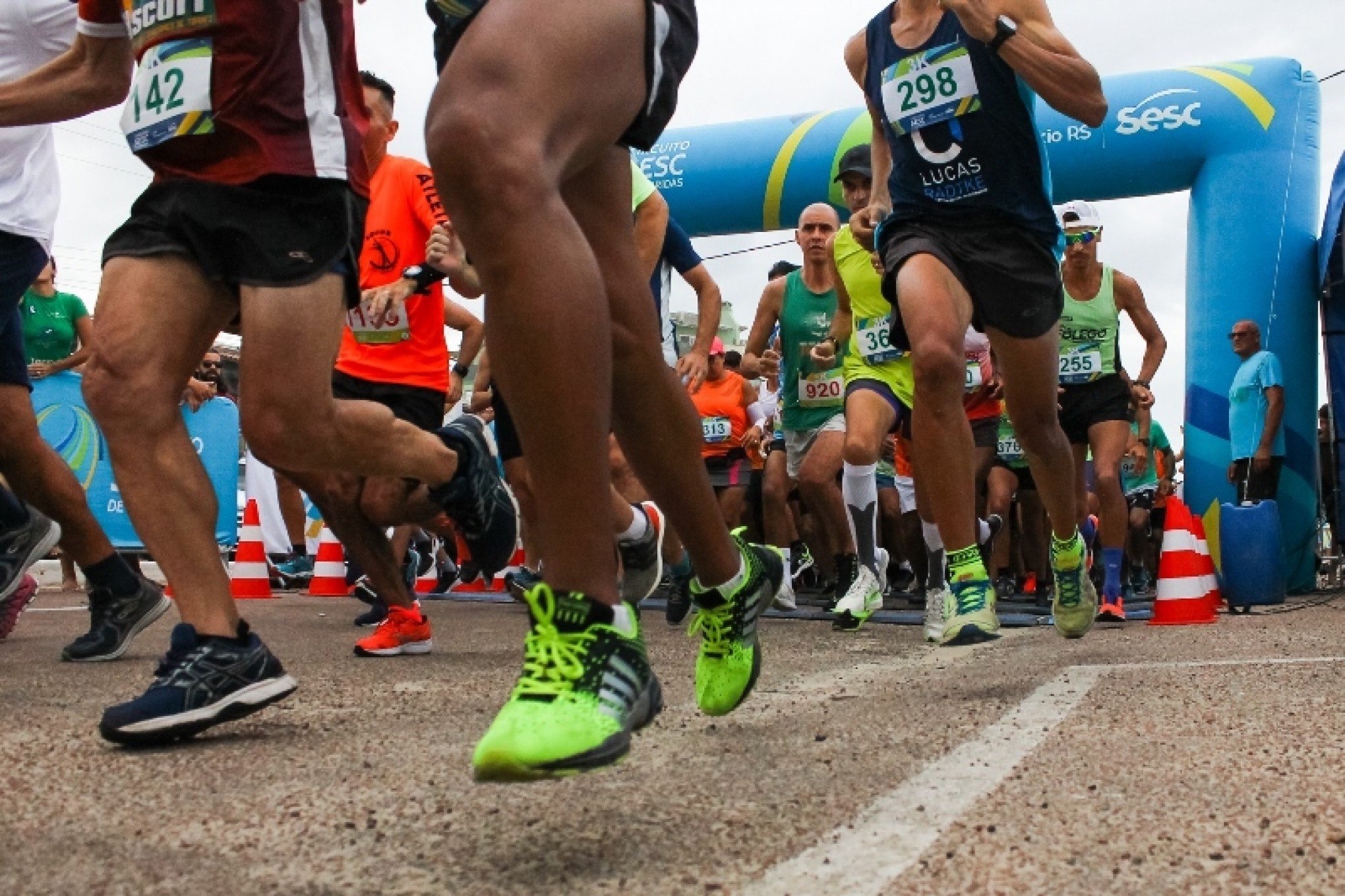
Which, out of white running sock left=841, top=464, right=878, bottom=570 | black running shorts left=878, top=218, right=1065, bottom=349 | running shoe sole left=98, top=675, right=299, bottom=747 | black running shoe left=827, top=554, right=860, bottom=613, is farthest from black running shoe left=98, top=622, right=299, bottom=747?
black running shoe left=827, top=554, right=860, bottom=613

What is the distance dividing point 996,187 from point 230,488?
769cm

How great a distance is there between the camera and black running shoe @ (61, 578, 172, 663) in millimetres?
3803

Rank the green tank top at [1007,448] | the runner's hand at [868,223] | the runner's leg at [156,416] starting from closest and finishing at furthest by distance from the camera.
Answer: the runner's leg at [156,416] → the runner's hand at [868,223] → the green tank top at [1007,448]

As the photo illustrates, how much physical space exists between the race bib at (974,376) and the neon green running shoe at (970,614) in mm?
3786

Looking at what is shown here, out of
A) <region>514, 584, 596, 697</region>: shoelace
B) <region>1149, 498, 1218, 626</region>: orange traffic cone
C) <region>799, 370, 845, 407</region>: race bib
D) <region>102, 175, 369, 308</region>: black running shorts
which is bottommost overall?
<region>1149, 498, 1218, 626</region>: orange traffic cone

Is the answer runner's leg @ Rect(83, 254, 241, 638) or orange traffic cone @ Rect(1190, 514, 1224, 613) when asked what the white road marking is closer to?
runner's leg @ Rect(83, 254, 241, 638)

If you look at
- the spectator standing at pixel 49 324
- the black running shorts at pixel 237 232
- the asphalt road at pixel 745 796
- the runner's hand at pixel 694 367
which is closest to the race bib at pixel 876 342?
the runner's hand at pixel 694 367

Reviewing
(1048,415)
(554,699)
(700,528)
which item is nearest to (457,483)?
(700,528)

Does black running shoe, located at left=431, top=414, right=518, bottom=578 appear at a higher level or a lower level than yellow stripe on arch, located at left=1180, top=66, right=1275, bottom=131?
lower

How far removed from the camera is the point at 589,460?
1.70 metres

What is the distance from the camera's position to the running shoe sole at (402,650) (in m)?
4.26

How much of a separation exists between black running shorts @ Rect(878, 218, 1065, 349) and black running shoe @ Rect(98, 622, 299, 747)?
79.4 inches

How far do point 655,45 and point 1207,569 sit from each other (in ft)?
19.0

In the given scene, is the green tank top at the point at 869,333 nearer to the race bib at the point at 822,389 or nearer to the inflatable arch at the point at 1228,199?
the race bib at the point at 822,389
